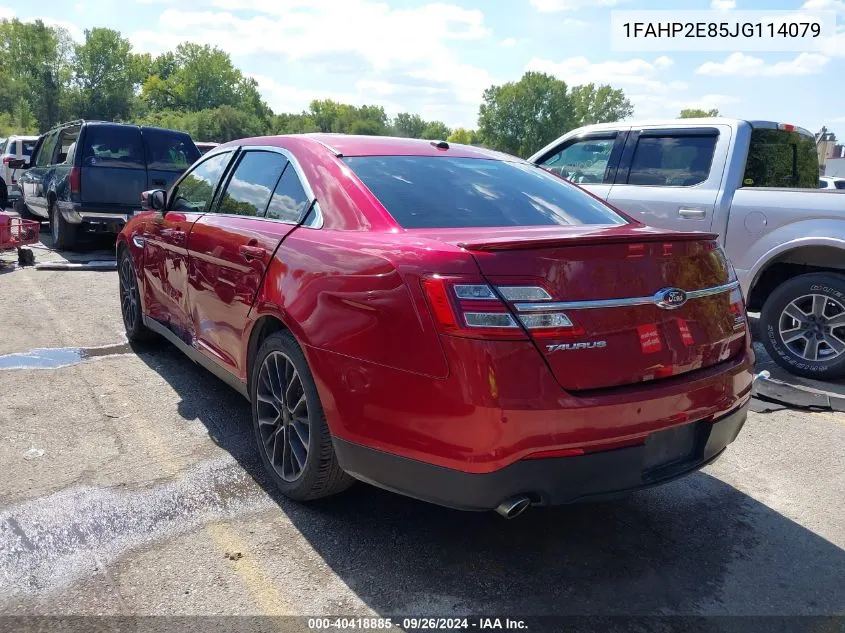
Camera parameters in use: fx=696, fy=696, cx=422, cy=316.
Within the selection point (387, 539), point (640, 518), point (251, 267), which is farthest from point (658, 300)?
point (251, 267)

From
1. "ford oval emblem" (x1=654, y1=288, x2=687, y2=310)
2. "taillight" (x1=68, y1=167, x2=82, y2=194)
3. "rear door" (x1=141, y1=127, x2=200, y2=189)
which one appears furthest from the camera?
"rear door" (x1=141, y1=127, x2=200, y2=189)

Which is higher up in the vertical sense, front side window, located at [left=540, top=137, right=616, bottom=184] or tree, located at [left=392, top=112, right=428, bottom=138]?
tree, located at [left=392, top=112, right=428, bottom=138]

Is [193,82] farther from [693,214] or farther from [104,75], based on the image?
[693,214]

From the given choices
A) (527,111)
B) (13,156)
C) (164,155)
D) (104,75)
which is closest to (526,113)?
(527,111)

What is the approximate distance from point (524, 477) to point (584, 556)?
0.75 m

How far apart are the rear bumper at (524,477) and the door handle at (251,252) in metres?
1.09

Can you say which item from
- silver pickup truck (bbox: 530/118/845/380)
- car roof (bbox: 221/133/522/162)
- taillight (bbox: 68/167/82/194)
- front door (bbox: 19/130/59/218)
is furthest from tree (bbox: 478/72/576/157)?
car roof (bbox: 221/133/522/162)

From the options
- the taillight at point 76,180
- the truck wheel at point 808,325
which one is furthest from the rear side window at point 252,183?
the taillight at point 76,180

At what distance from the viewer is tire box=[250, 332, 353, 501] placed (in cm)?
290

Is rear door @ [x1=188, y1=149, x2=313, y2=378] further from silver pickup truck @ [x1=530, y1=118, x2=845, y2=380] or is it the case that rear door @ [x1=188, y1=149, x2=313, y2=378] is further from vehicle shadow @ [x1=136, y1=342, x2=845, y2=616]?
silver pickup truck @ [x1=530, y1=118, x2=845, y2=380]

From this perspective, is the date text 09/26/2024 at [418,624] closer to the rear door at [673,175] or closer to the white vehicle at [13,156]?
the rear door at [673,175]

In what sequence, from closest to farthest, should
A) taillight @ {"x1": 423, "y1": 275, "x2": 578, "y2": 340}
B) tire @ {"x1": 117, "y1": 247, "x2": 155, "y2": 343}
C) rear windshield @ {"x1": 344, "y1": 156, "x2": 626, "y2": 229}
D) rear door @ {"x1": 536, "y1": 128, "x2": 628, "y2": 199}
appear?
taillight @ {"x1": 423, "y1": 275, "x2": 578, "y2": 340} → rear windshield @ {"x1": 344, "y1": 156, "x2": 626, "y2": 229} → tire @ {"x1": 117, "y1": 247, "x2": 155, "y2": 343} → rear door @ {"x1": 536, "y1": 128, "x2": 628, "y2": 199}

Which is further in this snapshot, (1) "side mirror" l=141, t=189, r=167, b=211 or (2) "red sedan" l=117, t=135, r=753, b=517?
(1) "side mirror" l=141, t=189, r=167, b=211

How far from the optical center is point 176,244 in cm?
441
